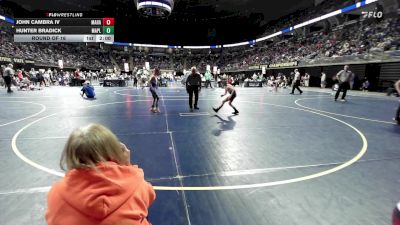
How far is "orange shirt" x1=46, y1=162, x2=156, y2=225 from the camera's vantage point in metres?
1.28

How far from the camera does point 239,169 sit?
407 centimetres

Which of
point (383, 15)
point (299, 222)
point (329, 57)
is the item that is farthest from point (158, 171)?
point (383, 15)

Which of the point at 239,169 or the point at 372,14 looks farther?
the point at 372,14

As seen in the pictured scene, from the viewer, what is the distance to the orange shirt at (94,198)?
4.20 feet

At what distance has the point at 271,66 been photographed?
4419 cm

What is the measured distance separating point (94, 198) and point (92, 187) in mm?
61
